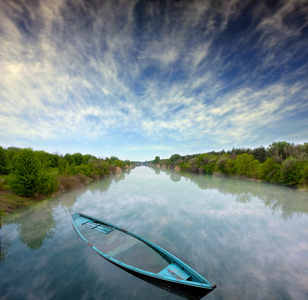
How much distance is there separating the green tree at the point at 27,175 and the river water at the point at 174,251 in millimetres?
4246

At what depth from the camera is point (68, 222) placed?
17.4m

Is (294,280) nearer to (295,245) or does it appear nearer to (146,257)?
(295,245)

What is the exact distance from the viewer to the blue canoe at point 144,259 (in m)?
6.66

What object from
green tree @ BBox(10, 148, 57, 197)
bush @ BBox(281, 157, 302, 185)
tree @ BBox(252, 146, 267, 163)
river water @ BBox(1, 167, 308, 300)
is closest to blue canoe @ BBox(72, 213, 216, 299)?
river water @ BBox(1, 167, 308, 300)

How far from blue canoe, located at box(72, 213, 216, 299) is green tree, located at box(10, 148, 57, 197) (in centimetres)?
1271

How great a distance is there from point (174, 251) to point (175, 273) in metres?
4.00

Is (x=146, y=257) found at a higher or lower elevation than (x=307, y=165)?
lower

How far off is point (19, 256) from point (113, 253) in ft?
23.5

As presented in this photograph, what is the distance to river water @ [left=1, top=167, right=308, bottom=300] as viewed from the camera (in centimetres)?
782

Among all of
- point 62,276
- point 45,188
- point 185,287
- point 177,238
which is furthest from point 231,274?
point 45,188

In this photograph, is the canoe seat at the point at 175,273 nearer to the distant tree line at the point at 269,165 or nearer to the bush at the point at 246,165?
the distant tree line at the point at 269,165

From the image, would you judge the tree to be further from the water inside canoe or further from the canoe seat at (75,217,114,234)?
the canoe seat at (75,217,114,234)

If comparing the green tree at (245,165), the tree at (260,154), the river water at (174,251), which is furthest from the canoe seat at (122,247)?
the tree at (260,154)

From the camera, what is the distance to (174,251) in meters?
11.2
